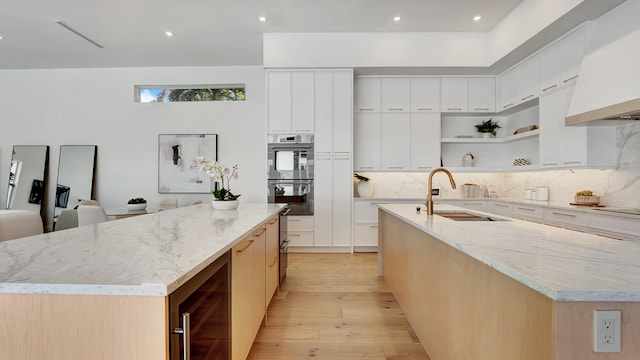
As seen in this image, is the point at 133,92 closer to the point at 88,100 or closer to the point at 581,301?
the point at 88,100

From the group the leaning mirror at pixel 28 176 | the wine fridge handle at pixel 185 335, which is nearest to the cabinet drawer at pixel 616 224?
the wine fridge handle at pixel 185 335

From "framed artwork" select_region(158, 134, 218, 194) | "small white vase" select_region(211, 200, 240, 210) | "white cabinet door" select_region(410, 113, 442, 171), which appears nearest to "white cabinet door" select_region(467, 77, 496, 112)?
"white cabinet door" select_region(410, 113, 442, 171)

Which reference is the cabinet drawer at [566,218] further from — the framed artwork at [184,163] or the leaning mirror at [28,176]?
the leaning mirror at [28,176]

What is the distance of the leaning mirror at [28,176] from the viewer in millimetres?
5609

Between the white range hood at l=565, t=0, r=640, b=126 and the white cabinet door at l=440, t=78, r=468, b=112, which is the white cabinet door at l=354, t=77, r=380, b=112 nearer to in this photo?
the white cabinet door at l=440, t=78, r=468, b=112

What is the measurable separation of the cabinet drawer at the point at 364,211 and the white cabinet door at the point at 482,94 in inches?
90.5

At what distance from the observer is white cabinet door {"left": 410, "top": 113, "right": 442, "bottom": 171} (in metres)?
4.84

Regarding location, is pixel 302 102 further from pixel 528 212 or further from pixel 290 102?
pixel 528 212

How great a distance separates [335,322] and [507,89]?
173 inches

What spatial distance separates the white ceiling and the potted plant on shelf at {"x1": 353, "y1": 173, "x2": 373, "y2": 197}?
225cm

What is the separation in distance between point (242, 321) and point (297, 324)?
91 centimetres

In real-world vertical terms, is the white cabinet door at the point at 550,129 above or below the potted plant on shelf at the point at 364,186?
above

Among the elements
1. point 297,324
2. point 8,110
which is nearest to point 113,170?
point 8,110

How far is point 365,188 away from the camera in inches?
191
